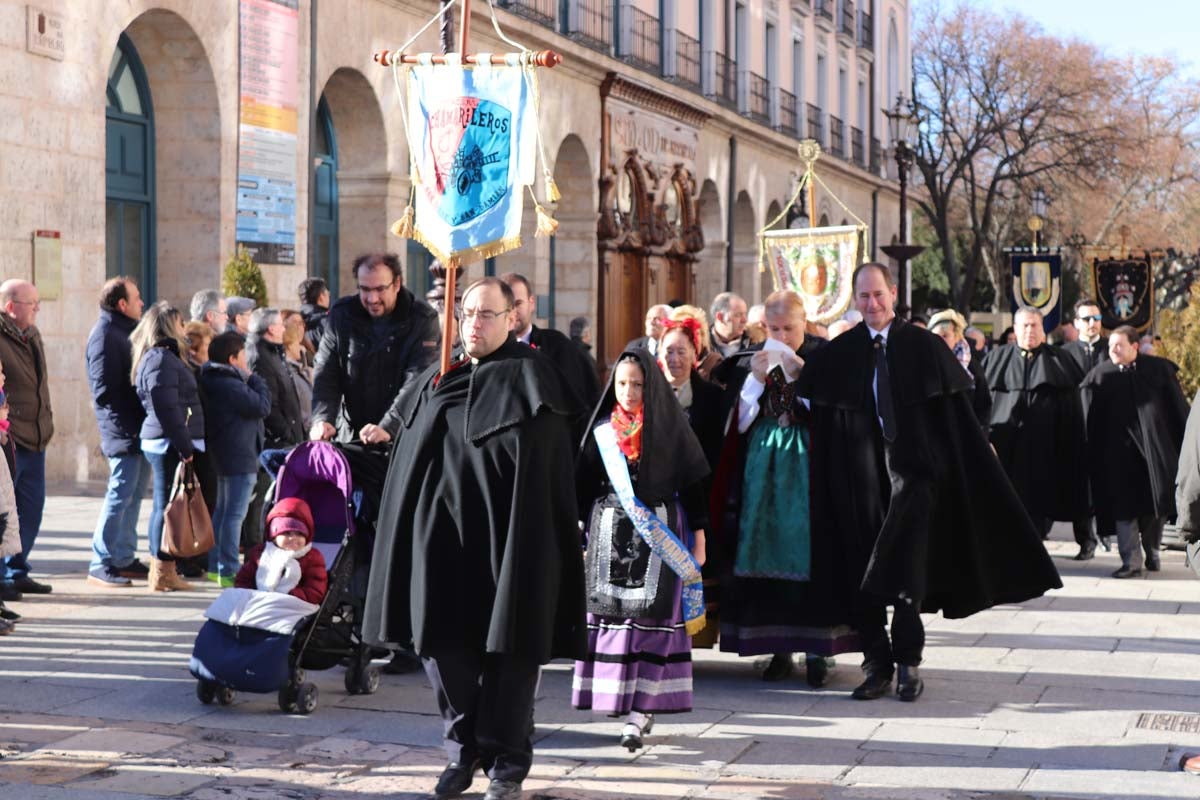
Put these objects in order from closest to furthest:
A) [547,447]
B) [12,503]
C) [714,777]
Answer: [547,447] < [714,777] < [12,503]

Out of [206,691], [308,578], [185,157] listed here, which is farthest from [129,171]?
[206,691]

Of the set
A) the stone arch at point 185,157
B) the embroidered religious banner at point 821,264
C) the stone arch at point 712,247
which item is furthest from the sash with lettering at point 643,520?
the stone arch at point 712,247

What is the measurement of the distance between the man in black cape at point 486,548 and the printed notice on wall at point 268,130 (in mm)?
12521

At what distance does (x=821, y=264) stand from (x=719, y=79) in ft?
61.5

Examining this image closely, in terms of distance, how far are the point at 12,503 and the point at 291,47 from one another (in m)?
10.7

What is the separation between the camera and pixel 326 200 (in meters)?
21.0

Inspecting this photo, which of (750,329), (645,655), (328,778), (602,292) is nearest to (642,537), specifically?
(645,655)

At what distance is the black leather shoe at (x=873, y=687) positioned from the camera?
792cm

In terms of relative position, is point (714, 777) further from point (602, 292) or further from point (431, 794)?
point (602, 292)

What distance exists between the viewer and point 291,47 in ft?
61.8

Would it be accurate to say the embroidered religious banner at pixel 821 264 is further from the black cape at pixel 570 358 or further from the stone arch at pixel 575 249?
the stone arch at pixel 575 249

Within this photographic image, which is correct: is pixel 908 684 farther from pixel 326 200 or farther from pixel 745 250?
pixel 745 250

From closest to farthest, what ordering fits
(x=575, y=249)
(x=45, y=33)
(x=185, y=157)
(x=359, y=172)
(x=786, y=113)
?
(x=45, y=33), (x=185, y=157), (x=359, y=172), (x=575, y=249), (x=786, y=113)

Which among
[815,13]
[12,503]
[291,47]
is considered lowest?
[12,503]
